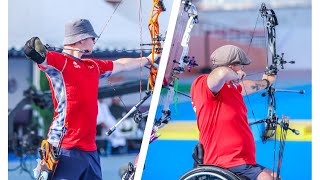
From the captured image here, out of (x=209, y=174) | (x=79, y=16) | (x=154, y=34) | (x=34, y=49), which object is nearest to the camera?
(x=209, y=174)

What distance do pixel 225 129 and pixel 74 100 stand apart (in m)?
0.88

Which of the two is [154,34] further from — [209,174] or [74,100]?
[209,174]

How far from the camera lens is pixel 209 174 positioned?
402 cm

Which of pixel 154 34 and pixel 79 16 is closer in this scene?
pixel 154 34

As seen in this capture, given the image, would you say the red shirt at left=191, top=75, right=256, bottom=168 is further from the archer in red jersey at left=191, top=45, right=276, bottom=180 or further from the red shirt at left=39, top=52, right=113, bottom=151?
the red shirt at left=39, top=52, right=113, bottom=151

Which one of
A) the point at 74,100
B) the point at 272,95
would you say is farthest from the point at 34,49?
the point at 272,95

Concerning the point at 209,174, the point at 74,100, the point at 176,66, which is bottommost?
the point at 209,174

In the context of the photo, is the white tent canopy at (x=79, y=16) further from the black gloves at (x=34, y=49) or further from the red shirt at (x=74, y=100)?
the black gloves at (x=34, y=49)

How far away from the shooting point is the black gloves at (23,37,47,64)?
13.6 feet

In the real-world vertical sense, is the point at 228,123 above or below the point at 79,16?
below

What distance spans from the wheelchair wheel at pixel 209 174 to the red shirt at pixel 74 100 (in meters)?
0.70

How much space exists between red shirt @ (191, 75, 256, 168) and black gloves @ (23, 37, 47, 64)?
0.86 meters

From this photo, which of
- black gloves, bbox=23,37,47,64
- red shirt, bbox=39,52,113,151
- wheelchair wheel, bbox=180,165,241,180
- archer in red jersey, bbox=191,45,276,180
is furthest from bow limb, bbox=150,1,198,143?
black gloves, bbox=23,37,47,64

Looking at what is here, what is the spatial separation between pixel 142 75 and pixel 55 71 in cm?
48
